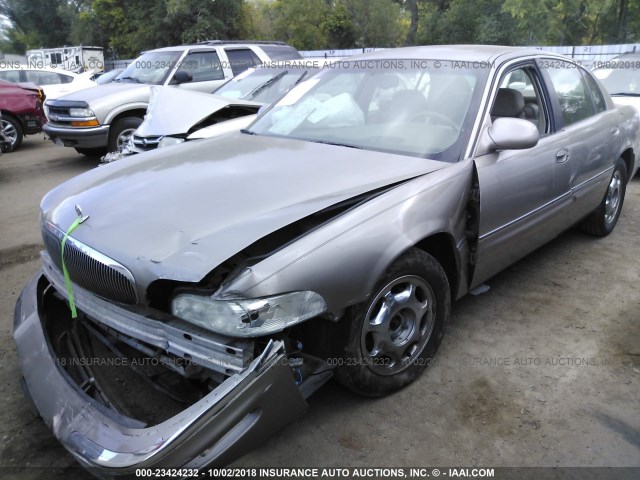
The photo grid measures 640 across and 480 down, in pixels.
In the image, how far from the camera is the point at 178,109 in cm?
586

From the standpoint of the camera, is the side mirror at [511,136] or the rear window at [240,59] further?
the rear window at [240,59]

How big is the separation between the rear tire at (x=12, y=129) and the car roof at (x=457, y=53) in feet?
28.3

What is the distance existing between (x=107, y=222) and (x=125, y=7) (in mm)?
35507

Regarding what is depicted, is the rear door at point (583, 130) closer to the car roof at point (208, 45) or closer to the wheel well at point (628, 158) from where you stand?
the wheel well at point (628, 158)

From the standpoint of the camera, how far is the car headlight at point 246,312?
1949 mm

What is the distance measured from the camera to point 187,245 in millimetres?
2090

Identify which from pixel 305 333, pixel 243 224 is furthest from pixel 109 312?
pixel 305 333

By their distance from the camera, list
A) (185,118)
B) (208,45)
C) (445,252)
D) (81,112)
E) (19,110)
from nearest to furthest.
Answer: (445,252) → (185,118) → (81,112) → (208,45) → (19,110)

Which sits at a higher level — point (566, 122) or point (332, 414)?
point (566, 122)

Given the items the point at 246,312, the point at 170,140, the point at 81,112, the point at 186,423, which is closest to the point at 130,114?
the point at 81,112

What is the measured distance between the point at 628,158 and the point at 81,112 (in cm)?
730

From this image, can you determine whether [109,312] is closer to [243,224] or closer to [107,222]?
[107,222]

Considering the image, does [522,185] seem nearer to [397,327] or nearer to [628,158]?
[397,327]

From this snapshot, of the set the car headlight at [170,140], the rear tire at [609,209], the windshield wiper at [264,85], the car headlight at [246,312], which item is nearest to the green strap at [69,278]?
the car headlight at [246,312]
